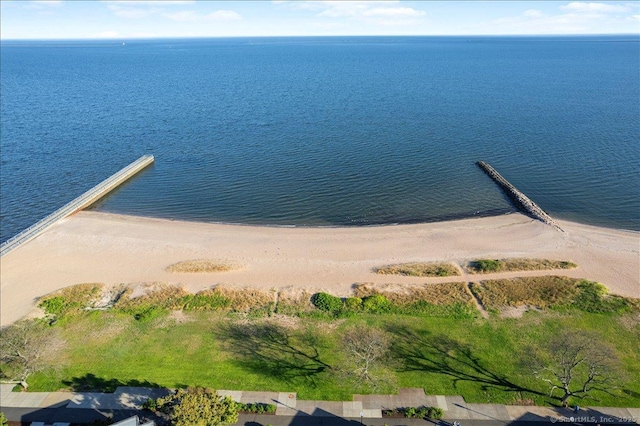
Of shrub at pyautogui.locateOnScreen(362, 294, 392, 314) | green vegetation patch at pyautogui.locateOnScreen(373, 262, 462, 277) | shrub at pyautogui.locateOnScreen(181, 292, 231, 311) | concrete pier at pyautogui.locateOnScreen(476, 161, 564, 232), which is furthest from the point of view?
concrete pier at pyautogui.locateOnScreen(476, 161, 564, 232)

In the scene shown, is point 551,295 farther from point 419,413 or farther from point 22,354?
point 22,354

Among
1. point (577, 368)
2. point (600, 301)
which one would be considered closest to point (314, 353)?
point (577, 368)

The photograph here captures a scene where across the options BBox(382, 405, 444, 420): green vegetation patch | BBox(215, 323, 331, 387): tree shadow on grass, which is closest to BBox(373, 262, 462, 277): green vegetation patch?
BBox(215, 323, 331, 387): tree shadow on grass

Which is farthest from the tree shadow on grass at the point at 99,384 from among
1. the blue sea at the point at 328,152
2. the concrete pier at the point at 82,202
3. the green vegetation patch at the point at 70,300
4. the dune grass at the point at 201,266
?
the blue sea at the point at 328,152

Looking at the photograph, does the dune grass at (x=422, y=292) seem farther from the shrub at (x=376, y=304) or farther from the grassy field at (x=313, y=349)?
the shrub at (x=376, y=304)

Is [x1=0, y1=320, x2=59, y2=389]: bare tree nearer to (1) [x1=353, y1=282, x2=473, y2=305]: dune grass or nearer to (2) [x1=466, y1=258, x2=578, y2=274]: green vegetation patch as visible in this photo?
(1) [x1=353, y1=282, x2=473, y2=305]: dune grass

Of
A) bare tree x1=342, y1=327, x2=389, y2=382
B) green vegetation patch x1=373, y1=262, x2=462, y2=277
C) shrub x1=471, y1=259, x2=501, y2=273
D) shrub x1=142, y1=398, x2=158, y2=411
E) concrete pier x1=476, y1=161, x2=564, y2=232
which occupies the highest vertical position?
concrete pier x1=476, y1=161, x2=564, y2=232

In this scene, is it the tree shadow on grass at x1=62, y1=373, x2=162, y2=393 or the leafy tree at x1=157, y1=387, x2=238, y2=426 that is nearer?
the leafy tree at x1=157, y1=387, x2=238, y2=426
